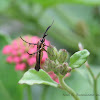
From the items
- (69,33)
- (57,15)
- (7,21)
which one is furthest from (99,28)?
(7,21)

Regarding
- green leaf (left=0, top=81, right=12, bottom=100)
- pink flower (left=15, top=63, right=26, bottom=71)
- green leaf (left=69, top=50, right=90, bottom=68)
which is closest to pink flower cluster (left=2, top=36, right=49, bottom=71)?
pink flower (left=15, top=63, right=26, bottom=71)

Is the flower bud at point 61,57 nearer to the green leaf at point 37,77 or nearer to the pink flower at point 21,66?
the green leaf at point 37,77

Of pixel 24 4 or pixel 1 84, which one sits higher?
pixel 24 4

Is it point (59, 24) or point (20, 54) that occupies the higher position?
point (59, 24)

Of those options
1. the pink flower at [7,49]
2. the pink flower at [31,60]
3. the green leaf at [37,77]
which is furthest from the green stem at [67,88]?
the pink flower at [7,49]

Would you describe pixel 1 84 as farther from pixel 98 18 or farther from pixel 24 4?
pixel 98 18

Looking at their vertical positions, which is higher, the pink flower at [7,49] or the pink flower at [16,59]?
the pink flower at [7,49]

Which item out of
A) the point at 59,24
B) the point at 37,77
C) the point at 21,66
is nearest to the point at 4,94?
the point at 21,66

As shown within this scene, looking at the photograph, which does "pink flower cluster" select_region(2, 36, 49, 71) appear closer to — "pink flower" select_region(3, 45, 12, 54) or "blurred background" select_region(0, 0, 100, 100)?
"pink flower" select_region(3, 45, 12, 54)

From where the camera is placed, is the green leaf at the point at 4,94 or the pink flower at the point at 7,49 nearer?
the green leaf at the point at 4,94

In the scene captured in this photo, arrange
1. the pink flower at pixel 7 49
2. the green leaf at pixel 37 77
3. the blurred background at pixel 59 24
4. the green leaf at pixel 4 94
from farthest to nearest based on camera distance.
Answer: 1. the blurred background at pixel 59 24
2. the pink flower at pixel 7 49
3. the green leaf at pixel 4 94
4. the green leaf at pixel 37 77

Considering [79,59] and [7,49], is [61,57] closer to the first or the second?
[79,59]
